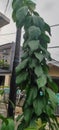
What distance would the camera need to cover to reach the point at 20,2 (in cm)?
315

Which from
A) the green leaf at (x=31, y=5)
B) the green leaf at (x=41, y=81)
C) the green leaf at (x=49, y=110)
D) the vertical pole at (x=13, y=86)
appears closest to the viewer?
the green leaf at (x=41, y=81)

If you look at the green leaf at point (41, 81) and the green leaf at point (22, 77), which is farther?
the green leaf at point (22, 77)

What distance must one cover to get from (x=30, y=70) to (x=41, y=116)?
443 millimetres

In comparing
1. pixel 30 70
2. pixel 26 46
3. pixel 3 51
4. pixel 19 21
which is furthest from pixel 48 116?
pixel 3 51

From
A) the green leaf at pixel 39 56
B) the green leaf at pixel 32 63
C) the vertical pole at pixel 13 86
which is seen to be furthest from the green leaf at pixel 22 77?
the vertical pole at pixel 13 86

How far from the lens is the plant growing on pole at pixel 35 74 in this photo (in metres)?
2.75

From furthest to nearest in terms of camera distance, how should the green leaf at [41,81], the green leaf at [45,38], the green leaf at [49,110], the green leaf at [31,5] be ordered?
the green leaf at [31,5] → the green leaf at [45,38] → the green leaf at [49,110] → the green leaf at [41,81]

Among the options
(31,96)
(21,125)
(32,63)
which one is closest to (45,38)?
(32,63)

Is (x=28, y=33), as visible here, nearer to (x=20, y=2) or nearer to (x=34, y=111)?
(x=20, y=2)

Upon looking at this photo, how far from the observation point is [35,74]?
2.80m

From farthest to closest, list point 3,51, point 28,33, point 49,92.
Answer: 1. point 3,51
2. point 28,33
3. point 49,92

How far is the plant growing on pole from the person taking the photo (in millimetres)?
2754

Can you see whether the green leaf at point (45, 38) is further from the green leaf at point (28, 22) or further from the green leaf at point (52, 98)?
the green leaf at point (52, 98)

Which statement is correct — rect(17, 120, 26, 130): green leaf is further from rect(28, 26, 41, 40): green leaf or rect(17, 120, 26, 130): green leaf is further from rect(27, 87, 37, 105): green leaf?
rect(28, 26, 41, 40): green leaf
